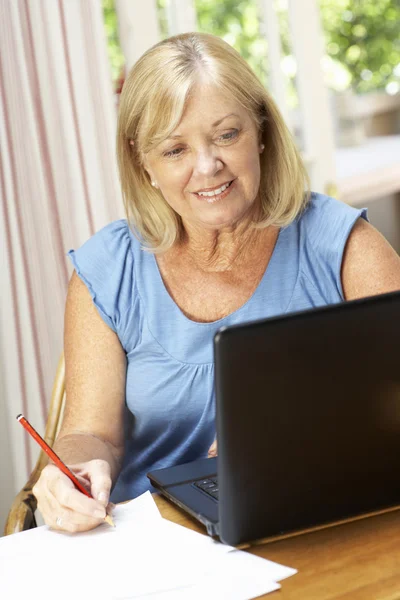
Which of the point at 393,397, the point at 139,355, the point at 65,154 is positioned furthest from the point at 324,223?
the point at 65,154

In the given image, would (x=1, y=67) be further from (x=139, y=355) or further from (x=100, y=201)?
(x=139, y=355)

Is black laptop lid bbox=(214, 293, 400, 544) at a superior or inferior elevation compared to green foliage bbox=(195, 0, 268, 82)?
inferior

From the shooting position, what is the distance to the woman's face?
1.41 metres

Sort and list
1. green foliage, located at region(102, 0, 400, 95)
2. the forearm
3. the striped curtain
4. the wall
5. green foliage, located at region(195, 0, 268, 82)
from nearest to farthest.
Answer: the forearm < the striped curtain < green foliage, located at region(195, 0, 268, 82) < the wall < green foliage, located at region(102, 0, 400, 95)

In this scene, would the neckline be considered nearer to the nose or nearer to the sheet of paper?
the nose

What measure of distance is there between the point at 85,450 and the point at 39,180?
1.04 metres

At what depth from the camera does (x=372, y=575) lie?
903 mm

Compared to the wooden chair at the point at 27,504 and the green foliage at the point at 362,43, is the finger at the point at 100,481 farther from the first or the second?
the green foliage at the point at 362,43

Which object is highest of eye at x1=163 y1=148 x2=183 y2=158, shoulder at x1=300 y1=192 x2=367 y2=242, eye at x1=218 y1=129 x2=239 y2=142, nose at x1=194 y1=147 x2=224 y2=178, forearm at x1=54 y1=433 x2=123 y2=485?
eye at x1=218 y1=129 x2=239 y2=142

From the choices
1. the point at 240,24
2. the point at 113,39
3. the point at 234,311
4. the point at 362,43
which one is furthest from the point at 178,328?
the point at 362,43

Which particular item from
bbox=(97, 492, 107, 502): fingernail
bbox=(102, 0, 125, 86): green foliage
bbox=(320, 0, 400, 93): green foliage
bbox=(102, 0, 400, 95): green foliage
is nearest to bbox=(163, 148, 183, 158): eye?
bbox=(97, 492, 107, 502): fingernail

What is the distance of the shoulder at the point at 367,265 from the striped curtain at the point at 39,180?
98cm

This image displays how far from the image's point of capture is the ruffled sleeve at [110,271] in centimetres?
154

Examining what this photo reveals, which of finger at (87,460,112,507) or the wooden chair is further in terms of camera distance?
the wooden chair
